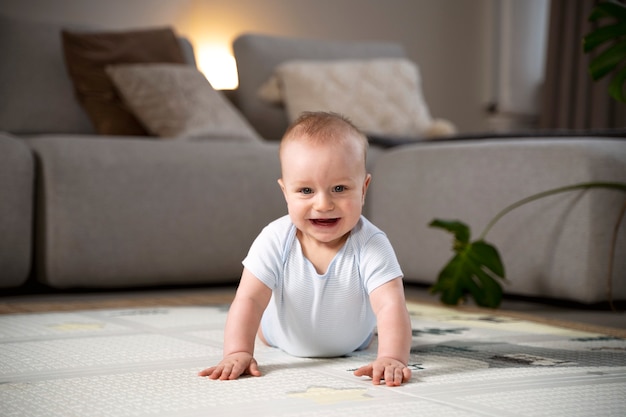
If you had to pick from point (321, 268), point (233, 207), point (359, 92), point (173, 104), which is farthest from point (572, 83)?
point (321, 268)

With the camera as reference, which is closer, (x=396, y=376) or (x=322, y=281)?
(x=396, y=376)

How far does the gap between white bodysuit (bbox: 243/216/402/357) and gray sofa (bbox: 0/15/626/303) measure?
3.10 feet

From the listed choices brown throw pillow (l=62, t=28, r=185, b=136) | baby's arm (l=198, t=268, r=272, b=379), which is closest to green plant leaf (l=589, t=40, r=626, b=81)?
baby's arm (l=198, t=268, r=272, b=379)

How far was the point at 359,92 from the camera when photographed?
135 inches

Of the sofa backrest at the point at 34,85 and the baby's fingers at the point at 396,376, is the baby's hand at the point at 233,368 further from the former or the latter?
the sofa backrest at the point at 34,85

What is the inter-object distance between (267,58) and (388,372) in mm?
2490

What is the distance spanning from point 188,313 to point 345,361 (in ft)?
2.22

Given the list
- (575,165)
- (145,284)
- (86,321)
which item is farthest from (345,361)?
(145,284)

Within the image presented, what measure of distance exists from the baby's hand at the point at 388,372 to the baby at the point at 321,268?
0.02m

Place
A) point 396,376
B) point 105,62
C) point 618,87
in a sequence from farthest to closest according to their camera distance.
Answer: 1. point 105,62
2. point 618,87
3. point 396,376

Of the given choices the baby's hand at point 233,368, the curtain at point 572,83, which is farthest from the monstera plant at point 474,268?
the curtain at point 572,83

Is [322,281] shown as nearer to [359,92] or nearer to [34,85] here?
[34,85]

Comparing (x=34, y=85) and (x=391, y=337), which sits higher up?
(x=34, y=85)

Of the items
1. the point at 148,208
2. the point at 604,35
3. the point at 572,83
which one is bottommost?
the point at 148,208
